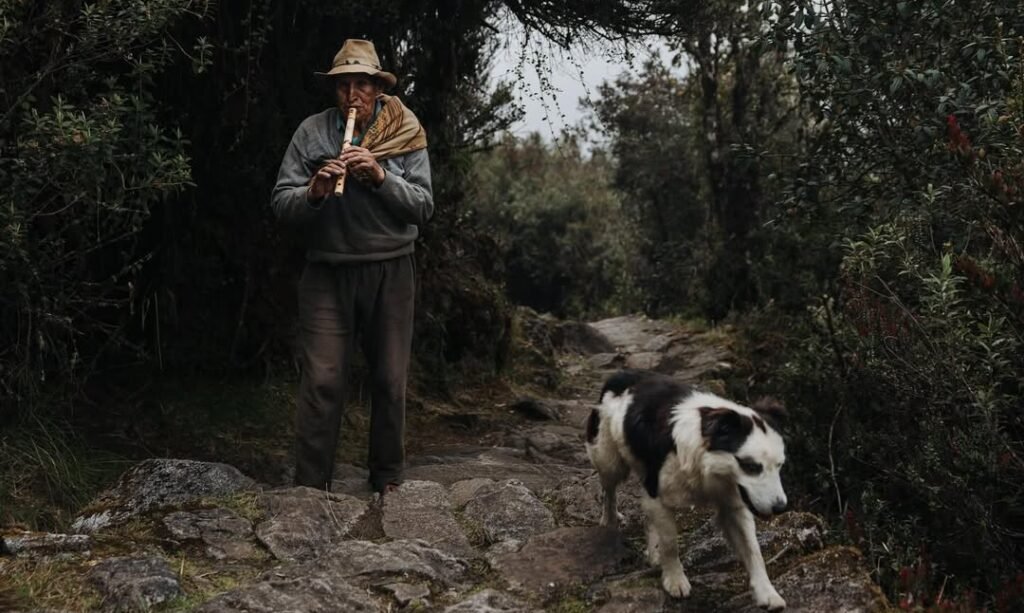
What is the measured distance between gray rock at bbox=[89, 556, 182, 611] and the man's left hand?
2238 mm

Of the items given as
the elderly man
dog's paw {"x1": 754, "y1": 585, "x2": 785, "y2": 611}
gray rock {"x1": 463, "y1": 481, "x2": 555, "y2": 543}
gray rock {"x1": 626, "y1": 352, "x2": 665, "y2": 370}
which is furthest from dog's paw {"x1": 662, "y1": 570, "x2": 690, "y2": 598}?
gray rock {"x1": 626, "y1": 352, "x2": 665, "y2": 370}

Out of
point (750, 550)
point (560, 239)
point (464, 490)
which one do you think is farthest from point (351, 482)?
point (560, 239)

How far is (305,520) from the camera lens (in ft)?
16.9

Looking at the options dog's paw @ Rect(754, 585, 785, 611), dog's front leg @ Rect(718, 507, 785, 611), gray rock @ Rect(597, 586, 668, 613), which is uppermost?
dog's front leg @ Rect(718, 507, 785, 611)

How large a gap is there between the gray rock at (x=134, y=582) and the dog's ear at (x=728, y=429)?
228 cm

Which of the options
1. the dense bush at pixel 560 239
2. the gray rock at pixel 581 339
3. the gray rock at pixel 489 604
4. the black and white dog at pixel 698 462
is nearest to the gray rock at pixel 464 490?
the black and white dog at pixel 698 462

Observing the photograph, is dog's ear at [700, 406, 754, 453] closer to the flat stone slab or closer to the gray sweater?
the flat stone slab

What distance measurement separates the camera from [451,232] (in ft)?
35.6

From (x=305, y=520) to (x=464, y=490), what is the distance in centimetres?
125

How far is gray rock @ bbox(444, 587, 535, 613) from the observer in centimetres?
420

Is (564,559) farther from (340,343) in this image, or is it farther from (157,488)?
(157,488)

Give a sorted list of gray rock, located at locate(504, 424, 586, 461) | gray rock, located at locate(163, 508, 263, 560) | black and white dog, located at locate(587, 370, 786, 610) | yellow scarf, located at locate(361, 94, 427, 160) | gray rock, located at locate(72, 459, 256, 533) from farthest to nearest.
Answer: gray rock, located at locate(504, 424, 586, 461)
yellow scarf, located at locate(361, 94, 427, 160)
gray rock, located at locate(72, 459, 256, 533)
gray rock, located at locate(163, 508, 263, 560)
black and white dog, located at locate(587, 370, 786, 610)

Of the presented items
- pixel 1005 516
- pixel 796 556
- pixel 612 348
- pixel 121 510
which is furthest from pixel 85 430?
pixel 612 348

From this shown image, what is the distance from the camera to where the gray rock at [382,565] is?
14.8ft
